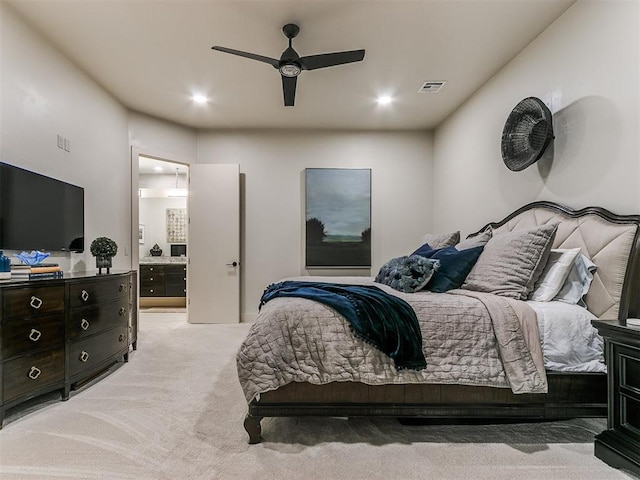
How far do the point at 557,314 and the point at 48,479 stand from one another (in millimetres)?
2650

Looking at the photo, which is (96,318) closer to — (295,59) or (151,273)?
(295,59)

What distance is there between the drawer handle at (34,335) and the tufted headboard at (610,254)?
334cm

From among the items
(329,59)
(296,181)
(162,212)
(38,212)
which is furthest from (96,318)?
(162,212)

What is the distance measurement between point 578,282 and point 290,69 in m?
2.49

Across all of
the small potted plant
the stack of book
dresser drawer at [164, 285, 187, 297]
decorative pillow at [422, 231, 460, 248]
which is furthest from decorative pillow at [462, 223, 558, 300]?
dresser drawer at [164, 285, 187, 297]

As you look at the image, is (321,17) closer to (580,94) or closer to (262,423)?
(580,94)

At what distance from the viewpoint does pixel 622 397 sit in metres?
1.73

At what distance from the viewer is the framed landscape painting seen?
5227 millimetres

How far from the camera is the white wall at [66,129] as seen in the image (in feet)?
8.71

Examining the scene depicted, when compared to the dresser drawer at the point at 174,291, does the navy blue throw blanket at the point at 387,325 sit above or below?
above

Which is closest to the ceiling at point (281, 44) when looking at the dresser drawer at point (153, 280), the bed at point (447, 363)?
the bed at point (447, 363)

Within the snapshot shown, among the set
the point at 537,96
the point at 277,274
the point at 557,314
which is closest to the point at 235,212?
the point at 277,274

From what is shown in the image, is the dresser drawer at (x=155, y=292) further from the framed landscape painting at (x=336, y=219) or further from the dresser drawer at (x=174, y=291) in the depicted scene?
the framed landscape painting at (x=336, y=219)

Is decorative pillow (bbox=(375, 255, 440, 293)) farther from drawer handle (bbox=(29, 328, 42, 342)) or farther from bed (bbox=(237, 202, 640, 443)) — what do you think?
drawer handle (bbox=(29, 328, 42, 342))
